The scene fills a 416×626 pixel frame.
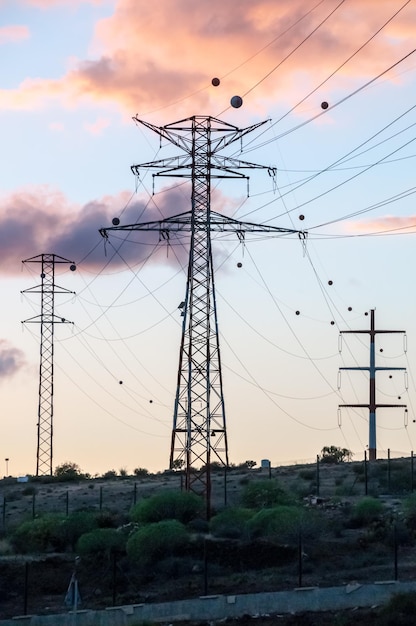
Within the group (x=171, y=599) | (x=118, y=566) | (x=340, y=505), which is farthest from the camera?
(x=340, y=505)

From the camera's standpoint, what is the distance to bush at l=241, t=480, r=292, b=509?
74562 millimetres

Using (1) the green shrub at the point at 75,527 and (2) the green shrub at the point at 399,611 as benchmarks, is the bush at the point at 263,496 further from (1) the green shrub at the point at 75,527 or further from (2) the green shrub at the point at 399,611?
(2) the green shrub at the point at 399,611

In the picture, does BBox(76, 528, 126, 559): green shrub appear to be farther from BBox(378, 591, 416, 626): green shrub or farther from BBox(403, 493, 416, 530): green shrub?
BBox(378, 591, 416, 626): green shrub

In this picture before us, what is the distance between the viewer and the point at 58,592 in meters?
57.4

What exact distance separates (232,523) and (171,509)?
5.53 metres

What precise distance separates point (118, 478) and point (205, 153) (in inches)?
1759

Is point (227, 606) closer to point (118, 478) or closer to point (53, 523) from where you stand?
point (53, 523)

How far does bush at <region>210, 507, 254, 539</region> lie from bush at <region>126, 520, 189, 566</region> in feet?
8.76

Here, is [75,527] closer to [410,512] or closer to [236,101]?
[410,512]

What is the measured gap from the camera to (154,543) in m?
60.6

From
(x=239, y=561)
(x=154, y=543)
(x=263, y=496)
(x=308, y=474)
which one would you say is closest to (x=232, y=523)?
(x=154, y=543)

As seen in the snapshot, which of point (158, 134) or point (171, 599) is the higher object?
point (158, 134)

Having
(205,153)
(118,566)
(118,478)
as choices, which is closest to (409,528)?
(118,566)

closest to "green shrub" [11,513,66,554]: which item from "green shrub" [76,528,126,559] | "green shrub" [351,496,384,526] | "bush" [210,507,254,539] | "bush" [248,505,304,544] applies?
"green shrub" [76,528,126,559]
